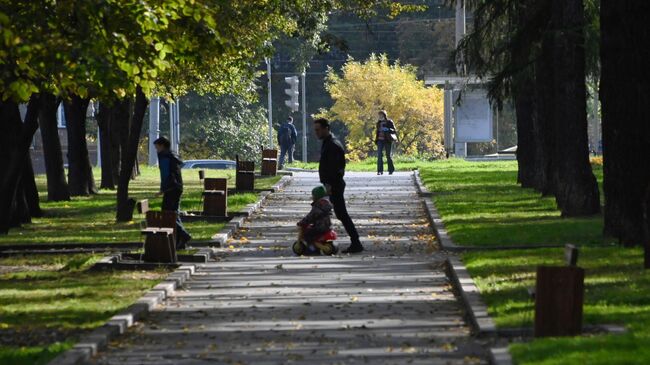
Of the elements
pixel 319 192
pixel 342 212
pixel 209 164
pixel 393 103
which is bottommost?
pixel 209 164

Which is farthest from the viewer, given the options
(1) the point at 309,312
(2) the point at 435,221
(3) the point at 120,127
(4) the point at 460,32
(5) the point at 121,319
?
(4) the point at 460,32

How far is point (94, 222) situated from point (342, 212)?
8077mm

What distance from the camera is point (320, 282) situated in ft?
62.9

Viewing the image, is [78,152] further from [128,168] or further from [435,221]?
[435,221]

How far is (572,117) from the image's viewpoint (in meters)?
27.4

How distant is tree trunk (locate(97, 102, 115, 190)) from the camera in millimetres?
45312

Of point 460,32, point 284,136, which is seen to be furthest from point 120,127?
point 460,32

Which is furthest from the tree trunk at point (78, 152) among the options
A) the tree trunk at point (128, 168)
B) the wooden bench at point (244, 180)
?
the tree trunk at point (128, 168)

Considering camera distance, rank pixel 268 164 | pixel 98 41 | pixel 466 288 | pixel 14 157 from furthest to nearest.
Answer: pixel 268 164, pixel 14 157, pixel 466 288, pixel 98 41

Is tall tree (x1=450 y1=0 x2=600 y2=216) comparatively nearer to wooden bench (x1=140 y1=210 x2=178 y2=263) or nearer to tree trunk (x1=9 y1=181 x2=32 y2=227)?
wooden bench (x1=140 y1=210 x2=178 y2=263)

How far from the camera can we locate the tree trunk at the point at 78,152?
137 ft

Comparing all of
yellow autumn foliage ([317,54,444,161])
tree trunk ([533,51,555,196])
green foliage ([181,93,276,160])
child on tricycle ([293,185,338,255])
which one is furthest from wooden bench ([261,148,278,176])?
yellow autumn foliage ([317,54,444,161])

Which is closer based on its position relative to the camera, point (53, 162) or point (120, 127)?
point (120, 127)

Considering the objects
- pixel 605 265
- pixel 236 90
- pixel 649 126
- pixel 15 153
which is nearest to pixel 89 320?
pixel 605 265
